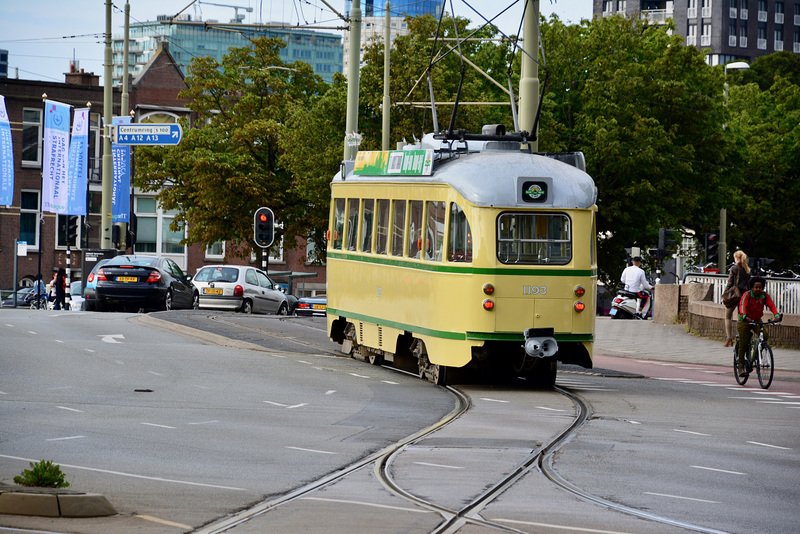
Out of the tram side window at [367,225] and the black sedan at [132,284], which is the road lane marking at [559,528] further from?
the black sedan at [132,284]

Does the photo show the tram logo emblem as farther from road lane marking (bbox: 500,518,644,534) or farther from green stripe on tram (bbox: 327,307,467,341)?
road lane marking (bbox: 500,518,644,534)

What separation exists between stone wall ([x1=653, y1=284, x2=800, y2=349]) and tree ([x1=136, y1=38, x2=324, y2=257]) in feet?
61.2

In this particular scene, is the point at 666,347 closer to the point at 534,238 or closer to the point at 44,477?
the point at 534,238

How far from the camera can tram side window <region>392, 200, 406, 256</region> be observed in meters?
18.4

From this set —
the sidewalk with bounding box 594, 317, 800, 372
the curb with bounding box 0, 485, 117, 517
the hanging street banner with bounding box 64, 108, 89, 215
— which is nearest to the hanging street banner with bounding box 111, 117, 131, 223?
the hanging street banner with bounding box 64, 108, 89, 215

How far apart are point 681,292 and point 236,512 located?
26738 millimetres

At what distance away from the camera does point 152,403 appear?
Result: 14109 millimetres

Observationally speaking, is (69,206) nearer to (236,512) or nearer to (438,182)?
(438,182)

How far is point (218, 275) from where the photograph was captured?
1416 inches

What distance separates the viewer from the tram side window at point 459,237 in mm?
16609

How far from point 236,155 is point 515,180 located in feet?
122

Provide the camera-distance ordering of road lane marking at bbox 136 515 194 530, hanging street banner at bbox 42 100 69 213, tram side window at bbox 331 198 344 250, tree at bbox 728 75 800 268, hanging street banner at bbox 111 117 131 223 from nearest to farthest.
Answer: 1. road lane marking at bbox 136 515 194 530
2. tram side window at bbox 331 198 344 250
3. hanging street banner at bbox 111 117 131 223
4. hanging street banner at bbox 42 100 69 213
5. tree at bbox 728 75 800 268

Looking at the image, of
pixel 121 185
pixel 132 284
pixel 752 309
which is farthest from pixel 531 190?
pixel 121 185

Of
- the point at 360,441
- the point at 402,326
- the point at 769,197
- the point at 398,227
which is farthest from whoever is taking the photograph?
the point at 769,197
